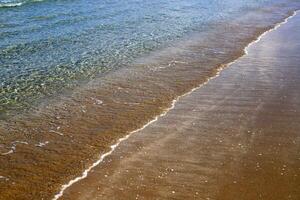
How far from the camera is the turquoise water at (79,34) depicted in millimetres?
15711

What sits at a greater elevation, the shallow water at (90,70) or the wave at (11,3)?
the wave at (11,3)

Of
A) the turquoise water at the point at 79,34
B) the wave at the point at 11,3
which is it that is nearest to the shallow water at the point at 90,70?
the turquoise water at the point at 79,34

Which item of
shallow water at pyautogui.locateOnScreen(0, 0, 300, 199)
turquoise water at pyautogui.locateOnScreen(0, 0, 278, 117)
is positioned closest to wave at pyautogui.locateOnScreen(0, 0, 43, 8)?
turquoise water at pyautogui.locateOnScreen(0, 0, 278, 117)

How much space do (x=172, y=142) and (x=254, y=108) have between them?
121 inches

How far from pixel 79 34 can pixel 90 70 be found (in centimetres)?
620

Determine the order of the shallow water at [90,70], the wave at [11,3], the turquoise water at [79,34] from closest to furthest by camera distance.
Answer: the shallow water at [90,70] < the turquoise water at [79,34] < the wave at [11,3]

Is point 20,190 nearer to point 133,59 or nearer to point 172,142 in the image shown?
point 172,142

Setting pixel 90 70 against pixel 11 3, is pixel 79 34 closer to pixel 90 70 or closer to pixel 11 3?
pixel 90 70

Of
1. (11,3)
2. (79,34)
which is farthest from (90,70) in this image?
(11,3)

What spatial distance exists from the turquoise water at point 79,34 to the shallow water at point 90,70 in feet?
0.15

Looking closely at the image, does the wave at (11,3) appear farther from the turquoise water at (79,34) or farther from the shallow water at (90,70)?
the shallow water at (90,70)

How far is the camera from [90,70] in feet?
55.1

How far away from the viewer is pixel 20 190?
351 inches

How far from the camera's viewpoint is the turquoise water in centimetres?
1571
